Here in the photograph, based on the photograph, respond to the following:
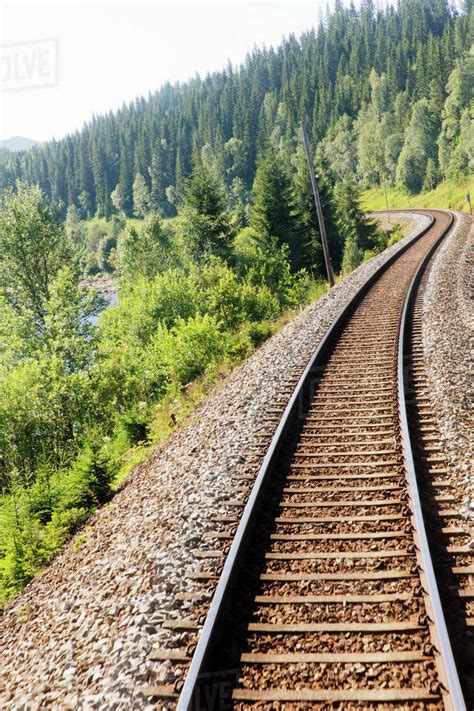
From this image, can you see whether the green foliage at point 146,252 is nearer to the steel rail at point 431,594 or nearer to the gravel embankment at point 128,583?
the gravel embankment at point 128,583

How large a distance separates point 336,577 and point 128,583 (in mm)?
2193

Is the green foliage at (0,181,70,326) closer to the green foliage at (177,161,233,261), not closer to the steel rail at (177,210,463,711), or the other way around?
the green foliage at (177,161,233,261)

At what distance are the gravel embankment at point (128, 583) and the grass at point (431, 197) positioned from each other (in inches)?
1978

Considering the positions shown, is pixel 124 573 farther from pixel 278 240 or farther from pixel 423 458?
pixel 278 240

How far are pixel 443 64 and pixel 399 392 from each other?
5238 inches

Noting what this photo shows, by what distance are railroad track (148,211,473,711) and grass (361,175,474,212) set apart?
50.7m

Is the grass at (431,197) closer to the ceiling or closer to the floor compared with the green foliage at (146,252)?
closer to the ceiling

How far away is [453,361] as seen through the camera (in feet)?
32.0

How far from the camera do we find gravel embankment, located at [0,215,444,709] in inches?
166


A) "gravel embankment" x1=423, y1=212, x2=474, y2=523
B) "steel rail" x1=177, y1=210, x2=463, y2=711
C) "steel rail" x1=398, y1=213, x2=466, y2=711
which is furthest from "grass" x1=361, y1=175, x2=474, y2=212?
"steel rail" x1=398, y1=213, x2=466, y2=711

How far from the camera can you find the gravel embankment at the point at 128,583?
4.21 metres

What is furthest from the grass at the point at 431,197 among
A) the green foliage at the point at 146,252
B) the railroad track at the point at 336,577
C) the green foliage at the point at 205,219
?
the railroad track at the point at 336,577

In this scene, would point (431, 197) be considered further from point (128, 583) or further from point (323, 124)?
point (128, 583)

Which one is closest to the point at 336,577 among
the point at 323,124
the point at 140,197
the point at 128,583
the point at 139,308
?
the point at 128,583
